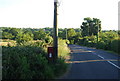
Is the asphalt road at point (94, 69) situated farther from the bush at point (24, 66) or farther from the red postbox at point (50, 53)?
the bush at point (24, 66)

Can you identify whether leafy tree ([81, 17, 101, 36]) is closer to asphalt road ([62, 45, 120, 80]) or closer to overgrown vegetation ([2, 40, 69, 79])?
asphalt road ([62, 45, 120, 80])

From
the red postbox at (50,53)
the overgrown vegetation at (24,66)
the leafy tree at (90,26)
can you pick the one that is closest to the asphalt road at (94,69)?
the red postbox at (50,53)

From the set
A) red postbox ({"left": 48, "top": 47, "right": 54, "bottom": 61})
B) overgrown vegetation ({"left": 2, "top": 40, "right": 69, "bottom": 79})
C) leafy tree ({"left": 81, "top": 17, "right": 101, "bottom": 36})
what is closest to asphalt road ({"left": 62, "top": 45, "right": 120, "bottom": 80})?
red postbox ({"left": 48, "top": 47, "right": 54, "bottom": 61})

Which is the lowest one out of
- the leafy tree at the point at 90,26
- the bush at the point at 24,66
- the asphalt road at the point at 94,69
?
the asphalt road at the point at 94,69

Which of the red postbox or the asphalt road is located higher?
the red postbox

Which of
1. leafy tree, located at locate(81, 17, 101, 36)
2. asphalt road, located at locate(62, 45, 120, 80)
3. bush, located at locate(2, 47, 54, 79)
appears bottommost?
asphalt road, located at locate(62, 45, 120, 80)

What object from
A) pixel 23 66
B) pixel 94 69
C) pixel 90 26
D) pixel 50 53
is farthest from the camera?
pixel 90 26

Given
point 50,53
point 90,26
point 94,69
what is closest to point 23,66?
point 50,53

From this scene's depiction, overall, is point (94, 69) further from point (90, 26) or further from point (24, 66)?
point (90, 26)

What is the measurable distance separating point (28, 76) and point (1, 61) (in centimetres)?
132

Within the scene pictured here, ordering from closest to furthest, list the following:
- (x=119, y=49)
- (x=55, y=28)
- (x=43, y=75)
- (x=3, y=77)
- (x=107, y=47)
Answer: (x=3, y=77) → (x=43, y=75) → (x=55, y=28) → (x=119, y=49) → (x=107, y=47)

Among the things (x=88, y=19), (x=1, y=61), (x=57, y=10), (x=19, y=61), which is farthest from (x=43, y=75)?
(x=88, y=19)

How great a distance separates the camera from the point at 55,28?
32.1 ft

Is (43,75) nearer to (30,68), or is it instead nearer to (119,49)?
(30,68)
